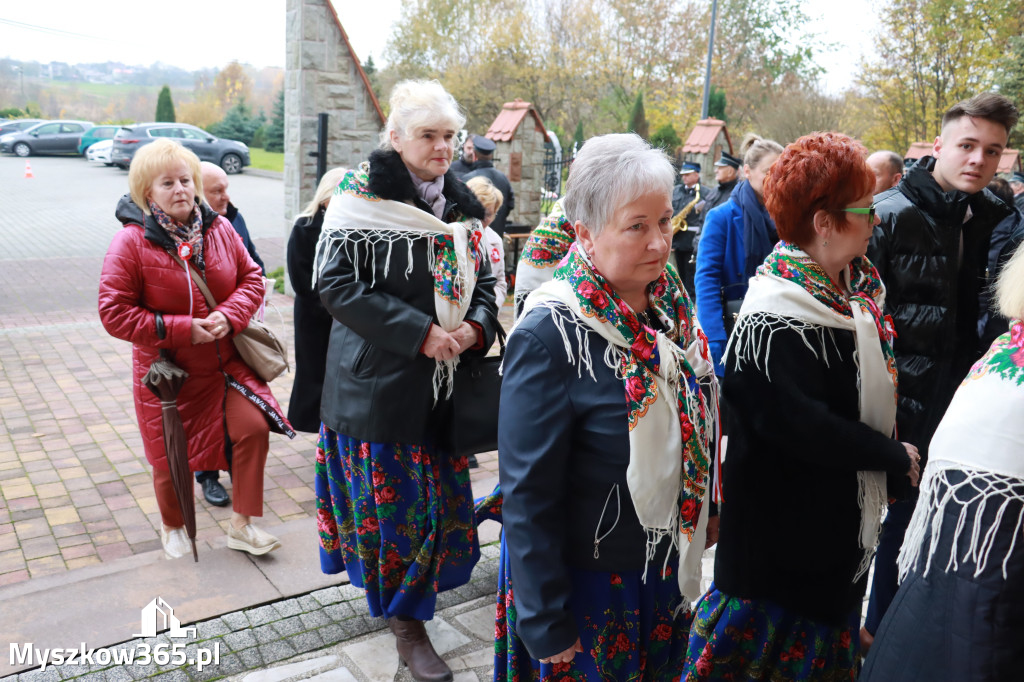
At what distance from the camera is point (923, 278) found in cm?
312

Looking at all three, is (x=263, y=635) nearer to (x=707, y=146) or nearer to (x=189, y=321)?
(x=189, y=321)

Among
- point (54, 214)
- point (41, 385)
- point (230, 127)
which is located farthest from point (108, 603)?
point (230, 127)

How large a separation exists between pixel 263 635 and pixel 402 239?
1665 millimetres

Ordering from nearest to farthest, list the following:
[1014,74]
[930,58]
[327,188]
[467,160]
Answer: [327,188] < [467,160] < [1014,74] < [930,58]

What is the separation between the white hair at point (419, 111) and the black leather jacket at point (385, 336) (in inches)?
4.6

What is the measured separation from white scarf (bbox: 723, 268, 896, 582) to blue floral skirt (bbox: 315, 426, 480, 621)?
1320 mm

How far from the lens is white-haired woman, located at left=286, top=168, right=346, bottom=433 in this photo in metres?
4.14

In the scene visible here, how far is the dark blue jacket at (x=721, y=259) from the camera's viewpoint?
13.6 ft

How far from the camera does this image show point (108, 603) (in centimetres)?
339

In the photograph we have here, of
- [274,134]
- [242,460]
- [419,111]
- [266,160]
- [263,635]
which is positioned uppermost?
[419,111]

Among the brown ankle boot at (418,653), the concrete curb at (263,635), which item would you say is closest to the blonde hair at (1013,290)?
the brown ankle boot at (418,653)

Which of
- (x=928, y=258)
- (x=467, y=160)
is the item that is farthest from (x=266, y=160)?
(x=928, y=258)

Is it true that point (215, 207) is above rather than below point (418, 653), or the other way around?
above

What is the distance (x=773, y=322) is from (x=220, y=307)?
8.28 feet
